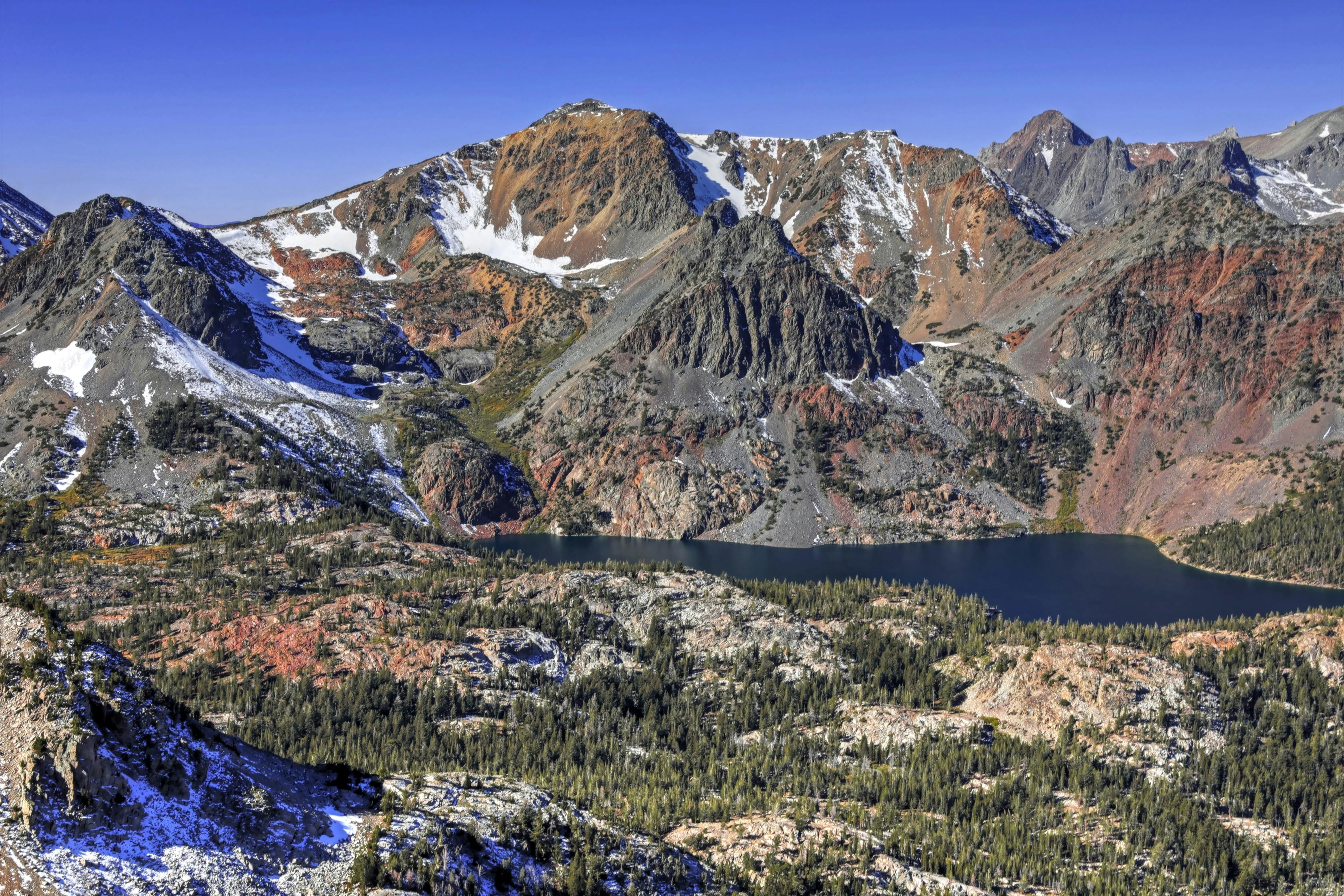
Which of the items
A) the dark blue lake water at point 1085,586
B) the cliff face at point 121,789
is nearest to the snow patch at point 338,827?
the cliff face at point 121,789

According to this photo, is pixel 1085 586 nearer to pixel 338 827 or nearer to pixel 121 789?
pixel 338 827

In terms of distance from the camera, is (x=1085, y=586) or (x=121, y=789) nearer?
(x=121, y=789)

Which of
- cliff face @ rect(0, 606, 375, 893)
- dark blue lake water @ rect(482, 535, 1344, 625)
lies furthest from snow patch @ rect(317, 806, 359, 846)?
dark blue lake water @ rect(482, 535, 1344, 625)

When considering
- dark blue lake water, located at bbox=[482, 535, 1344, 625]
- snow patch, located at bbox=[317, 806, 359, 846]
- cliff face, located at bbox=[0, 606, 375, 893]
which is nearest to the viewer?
cliff face, located at bbox=[0, 606, 375, 893]

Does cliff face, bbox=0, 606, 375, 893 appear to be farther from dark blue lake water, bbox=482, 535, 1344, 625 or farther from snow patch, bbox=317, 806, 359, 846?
dark blue lake water, bbox=482, 535, 1344, 625

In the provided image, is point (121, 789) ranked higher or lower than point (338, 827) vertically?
higher

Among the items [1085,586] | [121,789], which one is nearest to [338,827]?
[121,789]

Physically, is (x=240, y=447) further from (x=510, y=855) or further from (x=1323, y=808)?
(x=1323, y=808)

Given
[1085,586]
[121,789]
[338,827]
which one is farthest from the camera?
[1085,586]

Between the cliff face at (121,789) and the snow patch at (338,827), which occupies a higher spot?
the cliff face at (121,789)

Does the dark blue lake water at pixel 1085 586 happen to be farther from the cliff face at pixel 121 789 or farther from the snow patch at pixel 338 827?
the cliff face at pixel 121 789

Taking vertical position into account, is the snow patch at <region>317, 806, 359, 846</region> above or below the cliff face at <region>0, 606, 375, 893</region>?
below

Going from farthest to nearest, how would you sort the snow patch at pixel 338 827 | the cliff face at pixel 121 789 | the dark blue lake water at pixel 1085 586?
the dark blue lake water at pixel 1085 586 → the snow patch at pixel 338 827 → the cliff face at pixel 121 789
